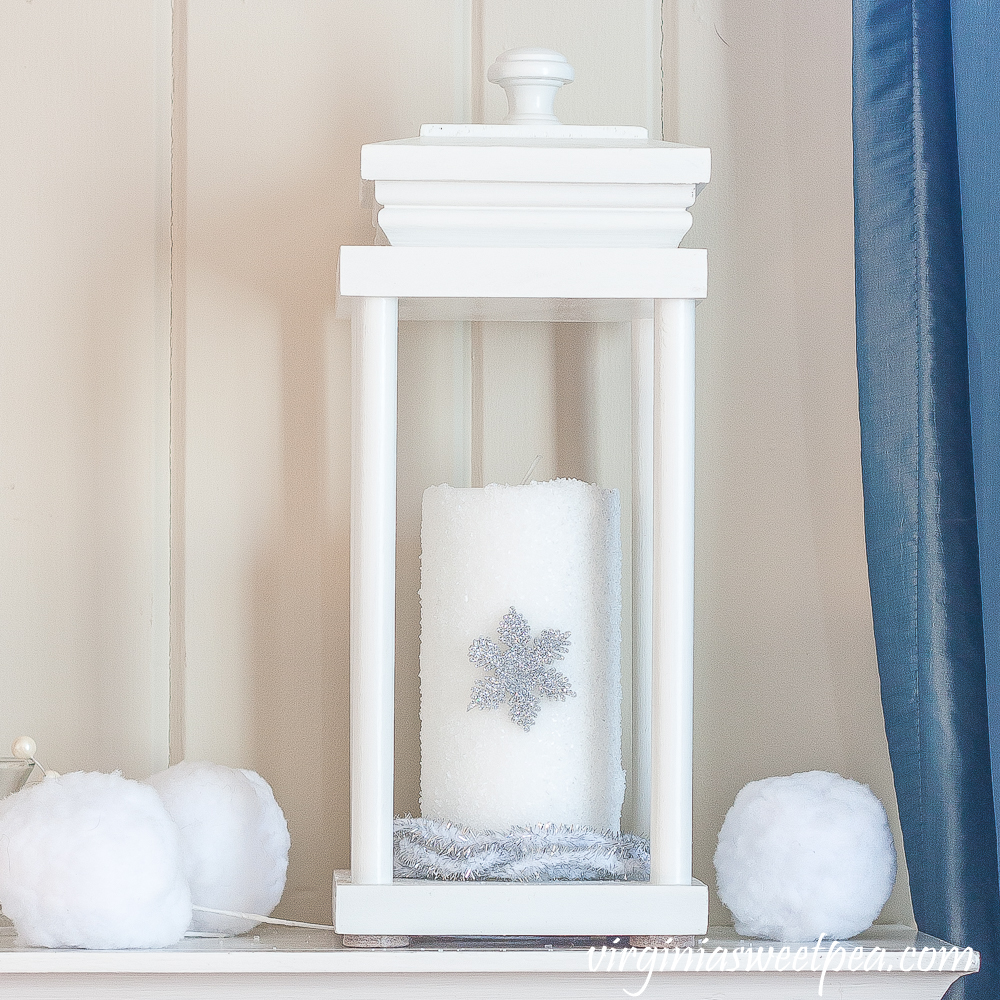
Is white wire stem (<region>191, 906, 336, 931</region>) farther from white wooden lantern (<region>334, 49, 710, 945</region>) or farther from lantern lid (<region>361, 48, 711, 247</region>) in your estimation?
lantern lid (<region>361, 48, 711, 247</region>)

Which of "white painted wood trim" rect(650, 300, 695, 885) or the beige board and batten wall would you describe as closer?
"white painted wood trim" rect(650, 300, 695, 885)

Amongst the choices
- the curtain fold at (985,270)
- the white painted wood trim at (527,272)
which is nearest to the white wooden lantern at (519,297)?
the white painted wood trim at (527,272)

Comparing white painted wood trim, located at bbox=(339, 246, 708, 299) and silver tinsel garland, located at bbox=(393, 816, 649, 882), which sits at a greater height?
white painted wood trim, located at bbox=(339, 246, 708, 299)

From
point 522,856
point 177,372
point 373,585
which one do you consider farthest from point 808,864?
point 177,372

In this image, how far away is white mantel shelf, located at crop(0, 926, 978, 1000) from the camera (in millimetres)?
557

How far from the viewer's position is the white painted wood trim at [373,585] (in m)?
0.59

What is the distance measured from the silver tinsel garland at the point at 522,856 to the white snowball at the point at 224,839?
9 centimetres

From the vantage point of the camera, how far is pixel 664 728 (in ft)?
1.94

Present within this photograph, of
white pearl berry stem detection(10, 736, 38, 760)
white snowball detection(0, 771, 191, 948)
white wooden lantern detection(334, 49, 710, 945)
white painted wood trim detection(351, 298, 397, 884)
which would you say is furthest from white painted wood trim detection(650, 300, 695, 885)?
white pearl berry stem detection(10, 736, 38, 760)

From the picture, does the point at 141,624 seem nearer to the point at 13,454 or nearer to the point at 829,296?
the point at 13,454

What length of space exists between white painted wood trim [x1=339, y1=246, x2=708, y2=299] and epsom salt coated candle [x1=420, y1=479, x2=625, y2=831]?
0.37ft

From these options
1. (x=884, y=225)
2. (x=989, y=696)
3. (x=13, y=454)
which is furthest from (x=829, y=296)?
(x=13, y=454)

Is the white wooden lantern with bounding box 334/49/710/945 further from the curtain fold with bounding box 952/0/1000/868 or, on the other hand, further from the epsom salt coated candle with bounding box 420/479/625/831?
the curtain fold with bounding box 952/0/1000/868

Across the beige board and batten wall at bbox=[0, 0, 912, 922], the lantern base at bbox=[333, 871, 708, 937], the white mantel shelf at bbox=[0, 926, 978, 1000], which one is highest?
the beige board and batten wall at bbox=[0, 0, 912, 922]
